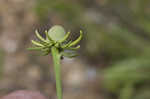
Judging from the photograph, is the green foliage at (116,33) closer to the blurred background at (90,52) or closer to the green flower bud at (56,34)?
the blurred background at (90,52)

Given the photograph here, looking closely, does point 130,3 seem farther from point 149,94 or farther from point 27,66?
point 27,66

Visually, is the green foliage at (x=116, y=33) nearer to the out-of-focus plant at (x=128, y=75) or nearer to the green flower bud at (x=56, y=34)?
the out-of-focus plant at (x=128, y=75)

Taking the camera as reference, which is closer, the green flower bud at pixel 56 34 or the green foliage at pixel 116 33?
the green flower bud at pixel 56 34

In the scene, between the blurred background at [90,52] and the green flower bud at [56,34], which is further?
the blurred background at [90,52]

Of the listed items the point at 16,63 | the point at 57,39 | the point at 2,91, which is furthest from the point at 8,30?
the point at 57,39

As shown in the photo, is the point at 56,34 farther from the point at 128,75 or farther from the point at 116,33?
the point at 116,33

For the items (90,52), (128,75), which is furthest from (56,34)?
(90,52)

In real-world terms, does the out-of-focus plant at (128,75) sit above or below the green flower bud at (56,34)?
below

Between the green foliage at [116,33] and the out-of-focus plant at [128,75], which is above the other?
the green foliage at [116,33]

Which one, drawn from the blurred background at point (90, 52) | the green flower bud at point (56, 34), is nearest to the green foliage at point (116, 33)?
the blurred background at point (90, 52)

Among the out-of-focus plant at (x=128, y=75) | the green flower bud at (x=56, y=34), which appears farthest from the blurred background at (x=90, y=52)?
the green flower bud at (x=56, y=34)
